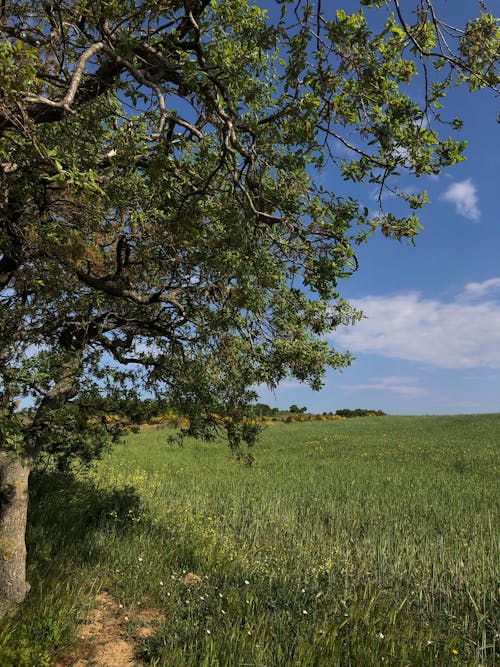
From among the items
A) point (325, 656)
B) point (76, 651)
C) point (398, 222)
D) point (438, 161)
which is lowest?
point (76, 651)

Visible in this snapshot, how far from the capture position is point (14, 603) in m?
5.96

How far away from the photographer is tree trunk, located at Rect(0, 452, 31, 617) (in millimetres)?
5965

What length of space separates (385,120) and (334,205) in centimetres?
80

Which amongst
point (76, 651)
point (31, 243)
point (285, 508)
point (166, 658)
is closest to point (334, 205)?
point (31, 243)

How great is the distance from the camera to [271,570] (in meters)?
7.35

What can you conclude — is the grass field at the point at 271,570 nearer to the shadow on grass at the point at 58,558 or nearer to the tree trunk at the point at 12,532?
the shadow on grass at the point at 58,558

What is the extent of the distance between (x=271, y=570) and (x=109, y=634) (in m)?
2.76

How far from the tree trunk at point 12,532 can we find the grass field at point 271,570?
0.30m

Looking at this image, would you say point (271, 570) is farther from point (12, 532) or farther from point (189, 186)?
point (189, 186)

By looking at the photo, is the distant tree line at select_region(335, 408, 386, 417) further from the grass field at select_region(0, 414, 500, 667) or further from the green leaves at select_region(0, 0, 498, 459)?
the green leaves at select_region(0, 0, 498, 459)

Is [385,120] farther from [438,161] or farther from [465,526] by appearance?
[465,526]

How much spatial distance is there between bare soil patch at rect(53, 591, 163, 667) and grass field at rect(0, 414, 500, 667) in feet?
0.37

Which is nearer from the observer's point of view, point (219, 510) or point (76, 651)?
point (76, 651)

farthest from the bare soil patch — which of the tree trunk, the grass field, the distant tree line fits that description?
the distant tree line
